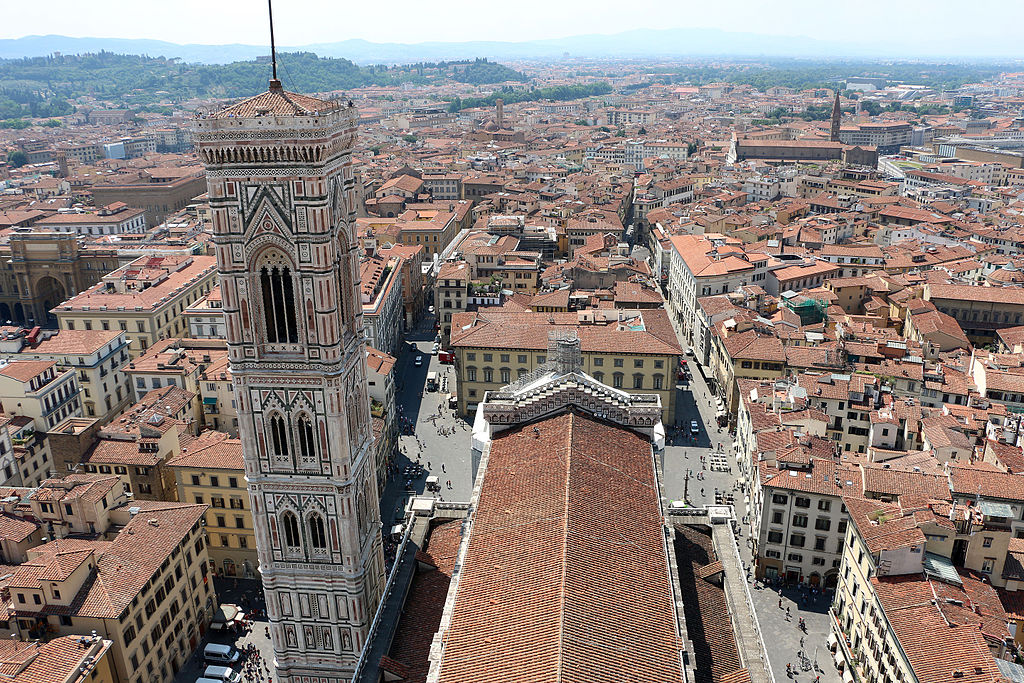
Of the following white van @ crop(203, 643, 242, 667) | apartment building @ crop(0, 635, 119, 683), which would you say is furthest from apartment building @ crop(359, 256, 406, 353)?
apartment building @ crop(0, 635, 119, 683)

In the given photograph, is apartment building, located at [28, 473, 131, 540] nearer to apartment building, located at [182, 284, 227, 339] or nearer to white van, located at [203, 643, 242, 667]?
white van, located at [203, 643, 242, 667]

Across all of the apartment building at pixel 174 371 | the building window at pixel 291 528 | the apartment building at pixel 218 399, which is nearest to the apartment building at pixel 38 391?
the apartment building at pixel 174 371

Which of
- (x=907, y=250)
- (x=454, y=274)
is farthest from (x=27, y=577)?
(x=907, y=250)

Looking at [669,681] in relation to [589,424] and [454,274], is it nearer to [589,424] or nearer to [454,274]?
[589,424]

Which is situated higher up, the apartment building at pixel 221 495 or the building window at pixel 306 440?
the building window at pixel 306 440

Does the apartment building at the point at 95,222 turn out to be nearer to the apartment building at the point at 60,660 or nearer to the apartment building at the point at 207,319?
the apartment building at the point at 207,319
